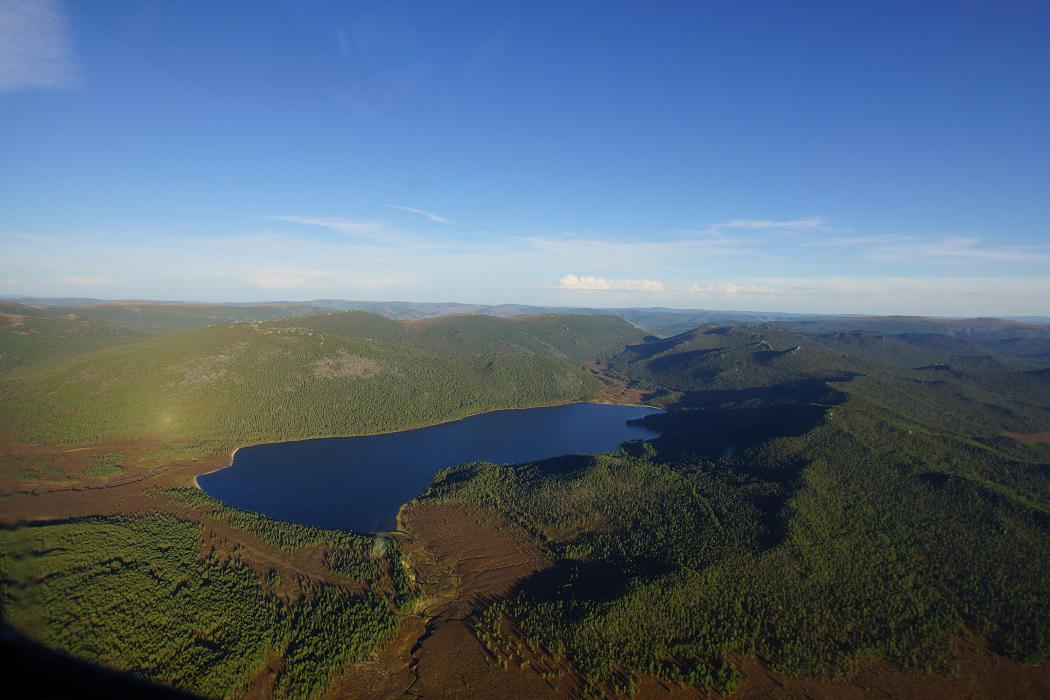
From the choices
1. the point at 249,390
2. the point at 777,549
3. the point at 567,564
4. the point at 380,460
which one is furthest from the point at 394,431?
the point at 777,549

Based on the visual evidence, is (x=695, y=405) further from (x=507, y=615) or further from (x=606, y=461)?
(x=507, y=615)

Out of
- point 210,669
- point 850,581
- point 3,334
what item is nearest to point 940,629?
point 850,581

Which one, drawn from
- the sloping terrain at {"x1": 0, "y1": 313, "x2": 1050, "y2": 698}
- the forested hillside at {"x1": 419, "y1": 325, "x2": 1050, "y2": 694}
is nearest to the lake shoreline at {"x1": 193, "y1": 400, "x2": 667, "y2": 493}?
the sloping terrain at {"x1": 0, "y1": 313, "x2": 1050, "y2": 698}

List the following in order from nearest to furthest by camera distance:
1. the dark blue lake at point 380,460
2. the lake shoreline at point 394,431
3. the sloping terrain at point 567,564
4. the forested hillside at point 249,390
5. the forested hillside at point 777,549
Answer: the sloping terrain at point 567,564 < the forested hillside at point 777,549 < the dark blue lake at point 380,460 < the lake shoreline at point 394,431 < the forested hillside at point 249,390

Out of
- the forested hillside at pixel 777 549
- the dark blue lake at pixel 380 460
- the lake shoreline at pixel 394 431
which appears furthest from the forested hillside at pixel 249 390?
the forested hillside at pixel 777 549

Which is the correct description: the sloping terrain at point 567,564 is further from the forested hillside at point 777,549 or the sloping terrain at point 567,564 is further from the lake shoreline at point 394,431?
the lake shoreline at point 394,431

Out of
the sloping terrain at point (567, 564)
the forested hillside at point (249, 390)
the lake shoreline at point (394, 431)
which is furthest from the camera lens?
the forested hillside at point (249, 390)

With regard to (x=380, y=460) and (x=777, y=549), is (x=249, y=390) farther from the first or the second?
(x=777, y=549)

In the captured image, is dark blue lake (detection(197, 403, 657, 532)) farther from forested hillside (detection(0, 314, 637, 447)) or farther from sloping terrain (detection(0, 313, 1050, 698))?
forested hillside (detection(0, 314, 637, 447))
